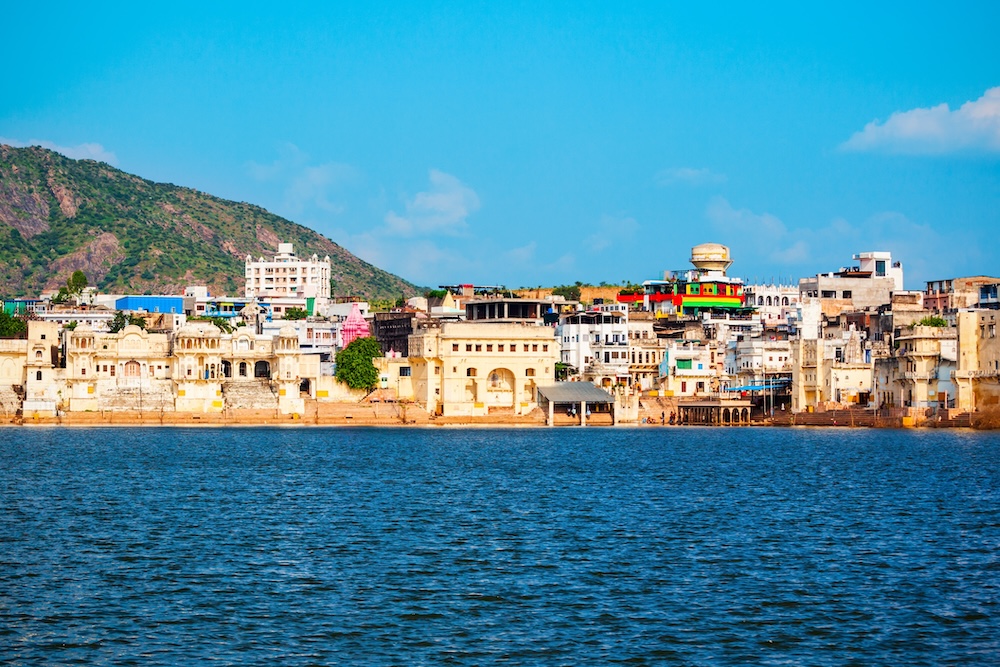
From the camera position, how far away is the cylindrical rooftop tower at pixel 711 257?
520 feet

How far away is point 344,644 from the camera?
1027 inches

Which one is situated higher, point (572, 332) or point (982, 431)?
point (572, 332)

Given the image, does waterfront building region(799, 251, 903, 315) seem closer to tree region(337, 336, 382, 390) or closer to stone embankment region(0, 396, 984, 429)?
stone embankment region(0, 396, 984, 429)

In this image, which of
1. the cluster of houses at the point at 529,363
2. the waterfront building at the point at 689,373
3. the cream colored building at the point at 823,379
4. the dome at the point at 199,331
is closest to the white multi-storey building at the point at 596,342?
the cluster of houses at the point at 529,363

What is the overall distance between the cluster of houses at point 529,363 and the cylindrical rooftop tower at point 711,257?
24909 mm

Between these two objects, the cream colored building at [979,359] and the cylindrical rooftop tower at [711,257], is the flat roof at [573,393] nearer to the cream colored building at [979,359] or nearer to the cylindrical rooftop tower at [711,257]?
the cream colored building at [979,359]

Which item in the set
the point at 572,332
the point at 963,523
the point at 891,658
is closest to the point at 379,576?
the point at 891,658

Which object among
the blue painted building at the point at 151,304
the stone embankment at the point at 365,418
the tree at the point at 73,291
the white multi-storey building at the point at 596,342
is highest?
the tree at the point at 73,291

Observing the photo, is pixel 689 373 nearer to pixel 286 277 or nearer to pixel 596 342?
pixel 596 342

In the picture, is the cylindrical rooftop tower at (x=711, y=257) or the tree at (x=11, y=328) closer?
the tree at (x=11, y=328)

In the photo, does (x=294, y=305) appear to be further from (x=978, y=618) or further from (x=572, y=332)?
(x=978, y=618)

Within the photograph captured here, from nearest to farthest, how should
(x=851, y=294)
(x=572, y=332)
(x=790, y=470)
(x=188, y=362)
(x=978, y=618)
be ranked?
1. (x=978, y=618)
2. (x=790, y=470)
3. (x=188, y=362)
4. (x=572, y=332)
5. (x=851, y=294)

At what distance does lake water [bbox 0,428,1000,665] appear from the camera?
26094 millimetres

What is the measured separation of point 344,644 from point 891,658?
362 inches
